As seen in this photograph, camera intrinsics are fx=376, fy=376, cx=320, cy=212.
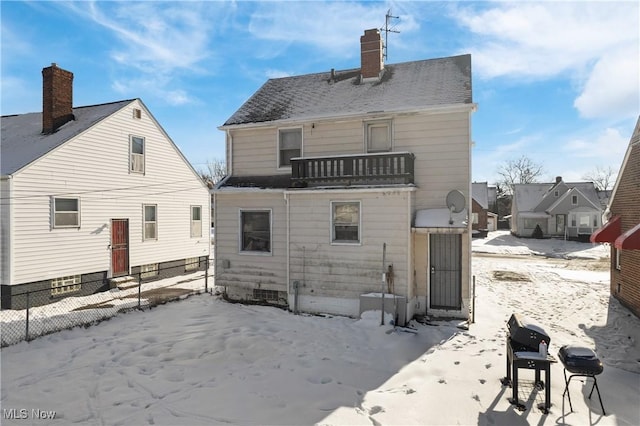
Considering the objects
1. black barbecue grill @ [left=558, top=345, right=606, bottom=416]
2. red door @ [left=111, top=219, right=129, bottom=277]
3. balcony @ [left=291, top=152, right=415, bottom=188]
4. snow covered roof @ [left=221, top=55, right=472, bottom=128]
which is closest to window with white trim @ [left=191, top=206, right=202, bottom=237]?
red door @ [left=111, top=219, right=129, bottom=277]

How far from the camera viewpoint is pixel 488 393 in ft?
21.6

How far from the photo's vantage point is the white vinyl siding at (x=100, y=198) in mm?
12977

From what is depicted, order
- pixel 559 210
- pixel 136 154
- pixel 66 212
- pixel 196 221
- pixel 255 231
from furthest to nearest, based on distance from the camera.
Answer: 1. pixel 559 210
2. pixel 196 221
3. pixel 136 154
4. pixel 66 212
5. pixel 255 231

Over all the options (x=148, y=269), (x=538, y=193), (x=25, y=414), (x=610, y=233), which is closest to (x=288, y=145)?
(x=148, y=269)

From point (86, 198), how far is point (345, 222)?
34.6 ft

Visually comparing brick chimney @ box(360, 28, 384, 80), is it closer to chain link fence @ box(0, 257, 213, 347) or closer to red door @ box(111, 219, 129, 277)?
chain link fence @ box(0, 257, 213, 347)

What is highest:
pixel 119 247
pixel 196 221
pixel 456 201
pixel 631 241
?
pixel 456 201

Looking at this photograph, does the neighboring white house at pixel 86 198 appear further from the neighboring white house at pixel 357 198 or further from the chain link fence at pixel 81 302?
the neighboring white house at pixel 357 198

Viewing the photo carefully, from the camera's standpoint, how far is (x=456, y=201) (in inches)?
430

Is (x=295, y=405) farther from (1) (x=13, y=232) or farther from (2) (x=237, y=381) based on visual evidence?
(1) (x=13, y=232)

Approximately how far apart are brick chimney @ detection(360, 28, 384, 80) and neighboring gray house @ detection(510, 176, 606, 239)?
35648 millimetres

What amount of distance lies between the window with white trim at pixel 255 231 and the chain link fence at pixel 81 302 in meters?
2.03

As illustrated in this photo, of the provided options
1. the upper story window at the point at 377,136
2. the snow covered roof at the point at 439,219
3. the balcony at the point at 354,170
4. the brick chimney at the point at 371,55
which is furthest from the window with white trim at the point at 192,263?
the snow covered roof at the point at 439,219

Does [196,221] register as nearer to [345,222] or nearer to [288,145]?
[288,145]
